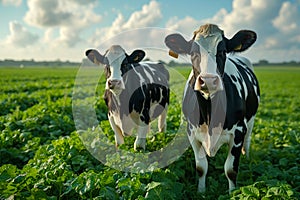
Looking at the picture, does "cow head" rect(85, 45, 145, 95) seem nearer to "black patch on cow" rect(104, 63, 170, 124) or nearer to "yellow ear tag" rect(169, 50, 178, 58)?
"black patch on cow" rect(104, 63, 170, 124)

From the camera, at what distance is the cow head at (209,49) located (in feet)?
12.2

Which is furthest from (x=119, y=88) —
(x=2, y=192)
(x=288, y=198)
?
(x=288, y=198)

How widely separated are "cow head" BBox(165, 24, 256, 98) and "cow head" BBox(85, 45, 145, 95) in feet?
3.69

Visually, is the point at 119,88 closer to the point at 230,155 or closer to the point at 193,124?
the point at 193,124

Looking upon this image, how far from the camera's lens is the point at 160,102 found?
6.70 metres

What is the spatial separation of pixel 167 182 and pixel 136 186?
1.70 ft

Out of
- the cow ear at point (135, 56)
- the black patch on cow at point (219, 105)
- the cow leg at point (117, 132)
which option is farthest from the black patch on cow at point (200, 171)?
the cow ear at point (135, 56)

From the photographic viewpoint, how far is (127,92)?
18.4 feet

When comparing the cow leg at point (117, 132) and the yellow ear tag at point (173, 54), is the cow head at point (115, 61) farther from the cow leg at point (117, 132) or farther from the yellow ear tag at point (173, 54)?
the yellow ear tag at point (173, 54)

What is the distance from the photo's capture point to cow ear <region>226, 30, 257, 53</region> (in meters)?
4.14

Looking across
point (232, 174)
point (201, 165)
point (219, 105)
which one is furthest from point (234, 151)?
point (219, 105)

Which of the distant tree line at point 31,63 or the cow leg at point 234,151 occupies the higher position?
the cow leg at point 234,151

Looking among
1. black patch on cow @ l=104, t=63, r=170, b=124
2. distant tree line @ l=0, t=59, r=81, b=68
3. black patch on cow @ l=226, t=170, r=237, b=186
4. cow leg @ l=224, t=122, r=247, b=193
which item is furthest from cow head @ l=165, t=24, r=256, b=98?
distant tree line @ l=0, t=59, r=81, b=68

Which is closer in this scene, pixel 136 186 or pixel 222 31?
pixel 136 186
